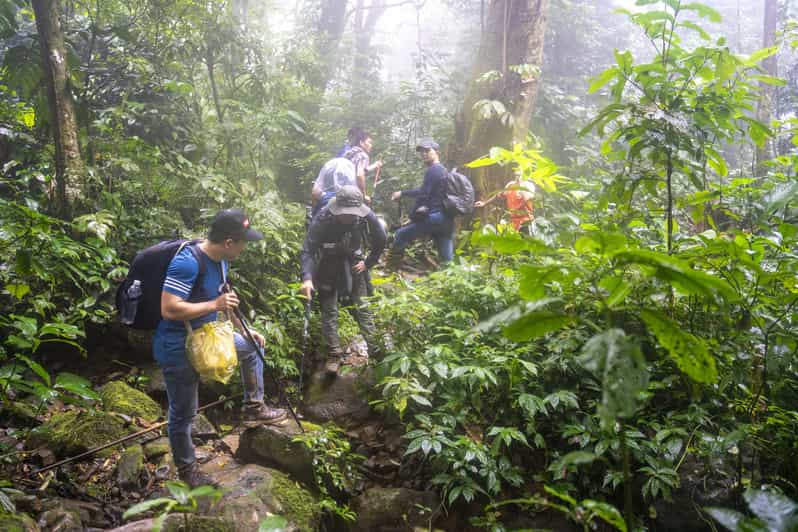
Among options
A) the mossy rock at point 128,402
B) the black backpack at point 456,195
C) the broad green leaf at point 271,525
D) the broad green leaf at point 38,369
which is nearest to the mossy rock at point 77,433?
the mossy rock at point 128,402

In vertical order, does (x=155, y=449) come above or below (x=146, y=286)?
below

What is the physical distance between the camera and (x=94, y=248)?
476 cm

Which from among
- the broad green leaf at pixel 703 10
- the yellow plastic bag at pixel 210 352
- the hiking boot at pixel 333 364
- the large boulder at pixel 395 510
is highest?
the broad green leaf at pixel 703 10

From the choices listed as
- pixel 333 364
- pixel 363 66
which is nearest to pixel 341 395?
pixel 333 364

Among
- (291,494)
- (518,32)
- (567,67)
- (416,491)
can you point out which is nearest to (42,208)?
(291,494)

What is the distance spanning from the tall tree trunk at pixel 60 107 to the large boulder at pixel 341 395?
11.4ft

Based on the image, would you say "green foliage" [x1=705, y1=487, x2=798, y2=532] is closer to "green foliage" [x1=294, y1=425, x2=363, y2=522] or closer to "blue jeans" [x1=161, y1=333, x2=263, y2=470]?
"green foliage" [x1=294, y1=425, x2=363, y2=522]

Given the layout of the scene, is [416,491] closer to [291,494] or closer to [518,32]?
[291,494]

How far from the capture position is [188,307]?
10.5 feet

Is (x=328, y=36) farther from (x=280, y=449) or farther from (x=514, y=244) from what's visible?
(x=514, y=244)

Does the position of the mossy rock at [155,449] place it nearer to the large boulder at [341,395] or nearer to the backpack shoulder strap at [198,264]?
the large boulder at [341,395]

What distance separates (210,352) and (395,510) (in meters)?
1.84

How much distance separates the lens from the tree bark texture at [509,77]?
7.24 metres

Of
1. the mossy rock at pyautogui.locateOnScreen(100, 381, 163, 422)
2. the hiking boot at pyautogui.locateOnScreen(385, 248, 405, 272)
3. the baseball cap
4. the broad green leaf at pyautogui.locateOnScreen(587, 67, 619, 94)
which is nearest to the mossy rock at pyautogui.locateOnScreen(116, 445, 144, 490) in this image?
the mossy rock at pyautogui.locateOnScreen(100, 381, 163, 422)
